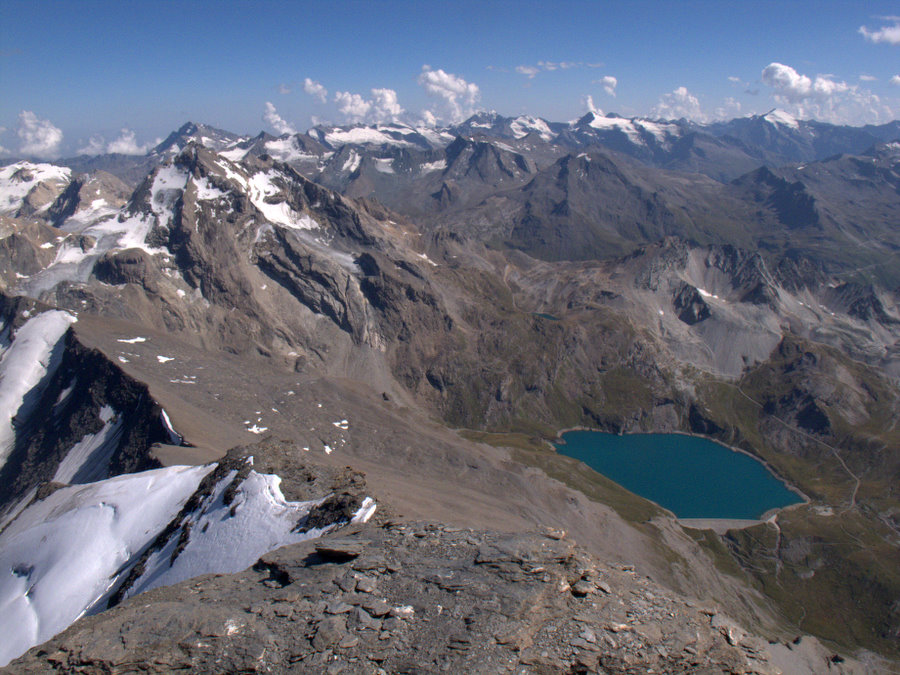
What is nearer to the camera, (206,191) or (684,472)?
(684,472)

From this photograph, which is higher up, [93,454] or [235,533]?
[235,533]

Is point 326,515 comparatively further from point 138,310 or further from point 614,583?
point 138,310

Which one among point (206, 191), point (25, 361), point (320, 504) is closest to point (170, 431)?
point (320, 504)

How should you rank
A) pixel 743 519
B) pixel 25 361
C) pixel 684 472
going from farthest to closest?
pixel 684 472
pixel 743 519
pixel 25 361

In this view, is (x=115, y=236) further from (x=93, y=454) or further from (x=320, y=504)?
(x=320, y=504)

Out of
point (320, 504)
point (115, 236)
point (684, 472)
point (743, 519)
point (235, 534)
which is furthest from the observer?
point (115, 236)

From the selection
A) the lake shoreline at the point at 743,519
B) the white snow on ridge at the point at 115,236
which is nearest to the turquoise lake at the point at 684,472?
the lake shoreline at the point at 743,519

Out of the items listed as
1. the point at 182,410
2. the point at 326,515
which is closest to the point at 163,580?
the point at 326,515

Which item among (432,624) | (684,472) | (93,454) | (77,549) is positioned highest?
(432,624)
